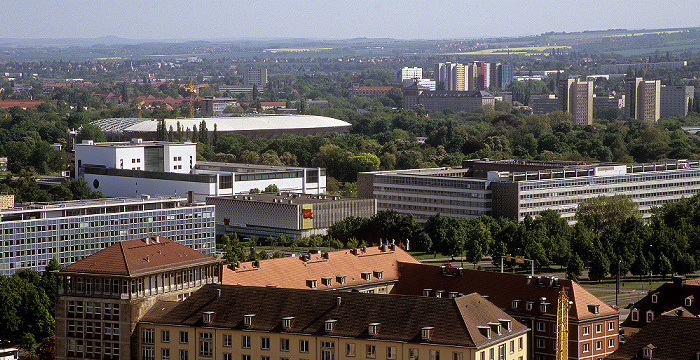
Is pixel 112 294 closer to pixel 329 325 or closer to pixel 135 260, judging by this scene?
pixel 135 260

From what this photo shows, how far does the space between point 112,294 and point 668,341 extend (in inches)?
1091

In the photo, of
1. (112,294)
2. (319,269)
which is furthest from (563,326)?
(112,294)

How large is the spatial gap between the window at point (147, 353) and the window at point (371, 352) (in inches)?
462

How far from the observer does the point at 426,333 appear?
2126 inches

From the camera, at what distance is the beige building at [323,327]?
54.2 m

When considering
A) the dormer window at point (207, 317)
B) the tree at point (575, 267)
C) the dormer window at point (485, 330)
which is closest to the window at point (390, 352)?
the dormer window at point (485, 330)

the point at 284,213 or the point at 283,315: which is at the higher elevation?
the point at 283,315

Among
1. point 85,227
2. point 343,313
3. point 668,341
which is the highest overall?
point 343,313

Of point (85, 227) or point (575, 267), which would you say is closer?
point (575, 267)

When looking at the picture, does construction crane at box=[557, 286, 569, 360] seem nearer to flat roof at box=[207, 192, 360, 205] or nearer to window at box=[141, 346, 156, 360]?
window at box=[141, 346, 156, 360]

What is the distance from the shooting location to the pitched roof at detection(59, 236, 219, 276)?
60.3 meters

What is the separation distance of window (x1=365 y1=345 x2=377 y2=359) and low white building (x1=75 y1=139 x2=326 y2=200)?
86.1 m

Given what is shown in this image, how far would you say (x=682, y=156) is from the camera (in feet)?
622

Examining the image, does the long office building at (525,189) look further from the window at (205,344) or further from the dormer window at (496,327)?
the window at (205,344)
